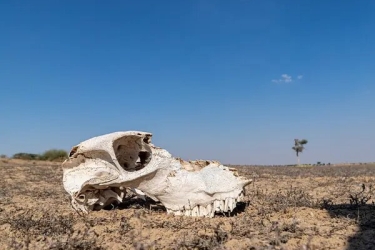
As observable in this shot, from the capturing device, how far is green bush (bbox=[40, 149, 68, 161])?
2960cm

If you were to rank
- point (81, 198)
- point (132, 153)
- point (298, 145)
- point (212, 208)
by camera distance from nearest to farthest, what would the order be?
Answer: point (212, 208) < point (81, 198) < point (132, 153) < point (298, 145)

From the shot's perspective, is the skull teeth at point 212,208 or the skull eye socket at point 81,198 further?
the skull eye socket at point 81,198

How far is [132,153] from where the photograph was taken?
236 inches

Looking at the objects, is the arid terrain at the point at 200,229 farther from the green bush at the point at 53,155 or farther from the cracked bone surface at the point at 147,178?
the green bush at the point at 53,155

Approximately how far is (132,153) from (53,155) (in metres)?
26.3

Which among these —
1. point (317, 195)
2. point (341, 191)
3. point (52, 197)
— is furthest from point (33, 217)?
point (341, 191)

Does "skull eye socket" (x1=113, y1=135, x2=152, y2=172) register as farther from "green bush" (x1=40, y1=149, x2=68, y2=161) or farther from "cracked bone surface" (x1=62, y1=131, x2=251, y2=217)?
"green bush" (x1=40, y1=149, x2=68, y2=161)

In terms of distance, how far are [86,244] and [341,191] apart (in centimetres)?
673

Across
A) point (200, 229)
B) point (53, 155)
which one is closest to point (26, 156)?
point (53, 155)

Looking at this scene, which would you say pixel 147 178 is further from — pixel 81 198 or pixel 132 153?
pixel 81 198

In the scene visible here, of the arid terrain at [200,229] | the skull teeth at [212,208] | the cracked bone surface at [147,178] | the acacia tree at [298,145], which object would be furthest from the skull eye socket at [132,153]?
the acacia tree at [298,145]

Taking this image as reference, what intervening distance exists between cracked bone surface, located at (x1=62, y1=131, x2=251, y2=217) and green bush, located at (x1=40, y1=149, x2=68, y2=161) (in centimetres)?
2479

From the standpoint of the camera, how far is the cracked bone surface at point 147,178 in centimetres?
539

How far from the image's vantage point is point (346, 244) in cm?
382
